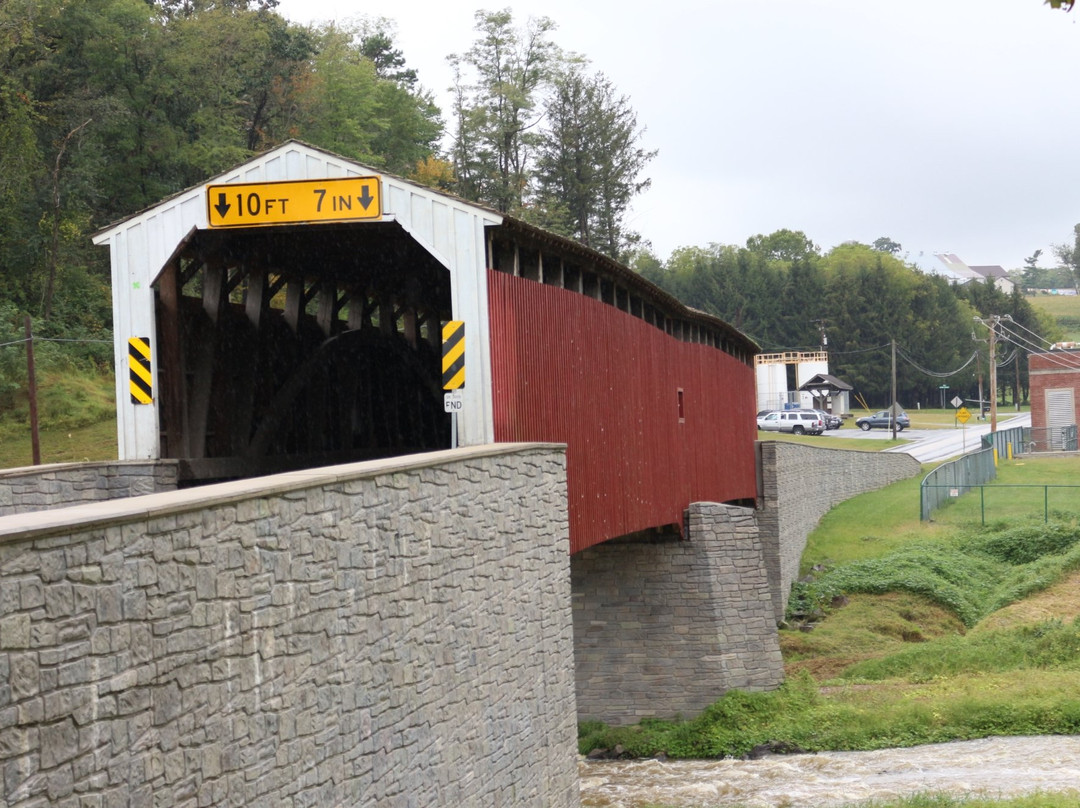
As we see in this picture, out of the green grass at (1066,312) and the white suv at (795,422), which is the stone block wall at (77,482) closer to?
the white suv at (795,422)

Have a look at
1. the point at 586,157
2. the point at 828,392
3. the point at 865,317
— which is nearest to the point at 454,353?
the point at 586,157

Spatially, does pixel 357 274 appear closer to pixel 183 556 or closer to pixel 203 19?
pixel 183 556

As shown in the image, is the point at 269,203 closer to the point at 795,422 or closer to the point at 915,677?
the point at 915,677

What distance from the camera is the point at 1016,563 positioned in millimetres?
27328

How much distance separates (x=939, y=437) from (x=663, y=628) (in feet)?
149

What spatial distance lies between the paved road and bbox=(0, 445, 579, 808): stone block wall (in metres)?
39.9

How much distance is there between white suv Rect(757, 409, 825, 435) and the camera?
59.5 meters

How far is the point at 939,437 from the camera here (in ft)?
194

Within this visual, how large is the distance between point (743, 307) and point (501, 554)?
262 ft

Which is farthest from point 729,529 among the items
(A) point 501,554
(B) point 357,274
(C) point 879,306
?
(C) point 879,306

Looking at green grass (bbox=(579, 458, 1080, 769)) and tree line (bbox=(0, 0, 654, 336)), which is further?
tree line (bbox=(0, 0, 654, 336))

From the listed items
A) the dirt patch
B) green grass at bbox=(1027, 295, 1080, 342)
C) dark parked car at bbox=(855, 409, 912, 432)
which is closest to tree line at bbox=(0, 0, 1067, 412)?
dark parked car at bbox=(855, 409, 912, 432)

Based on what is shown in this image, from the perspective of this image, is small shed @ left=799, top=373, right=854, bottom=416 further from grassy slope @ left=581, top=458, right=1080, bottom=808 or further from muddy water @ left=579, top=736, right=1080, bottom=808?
muddy water @ left=579, top=736, right=1080, bottom=808

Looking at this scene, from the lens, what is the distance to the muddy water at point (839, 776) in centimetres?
1347
